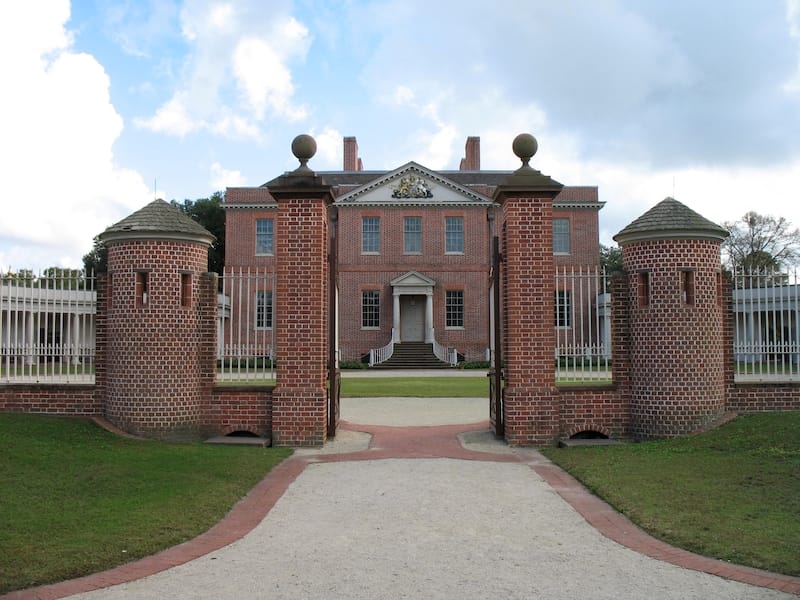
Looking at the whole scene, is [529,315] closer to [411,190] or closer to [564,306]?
[564,306]

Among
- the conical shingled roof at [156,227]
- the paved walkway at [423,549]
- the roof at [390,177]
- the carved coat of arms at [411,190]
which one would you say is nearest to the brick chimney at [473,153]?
the roof at [390,177]

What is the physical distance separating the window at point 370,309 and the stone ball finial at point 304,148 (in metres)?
26.8

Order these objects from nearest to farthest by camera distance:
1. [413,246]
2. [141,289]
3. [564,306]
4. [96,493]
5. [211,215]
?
[96,493]
[141,289]
[564,306]
[413,246]
[211,215]

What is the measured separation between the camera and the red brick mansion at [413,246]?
37750mm

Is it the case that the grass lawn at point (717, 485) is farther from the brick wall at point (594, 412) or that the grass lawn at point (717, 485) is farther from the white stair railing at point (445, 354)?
the white stair railing at point (445, 354)

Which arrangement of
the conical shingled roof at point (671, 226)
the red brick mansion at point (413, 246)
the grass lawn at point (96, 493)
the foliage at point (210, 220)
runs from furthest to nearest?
the foliage at point (210, 220)
the red brick mansion at point (413, 246)
the conical shingled roof at point (671, 226)
the grass lawn at point (96, 493)

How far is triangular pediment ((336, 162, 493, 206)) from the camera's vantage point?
38.0 meters

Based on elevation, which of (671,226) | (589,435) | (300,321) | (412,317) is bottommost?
(589,435)

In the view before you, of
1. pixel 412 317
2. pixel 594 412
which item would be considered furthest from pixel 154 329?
pixel 412 317

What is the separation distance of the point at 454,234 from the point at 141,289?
28903 millimetres

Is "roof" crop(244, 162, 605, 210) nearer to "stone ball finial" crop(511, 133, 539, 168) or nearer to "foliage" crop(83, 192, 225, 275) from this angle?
"foliage" crop(83, 192, 225, 275)

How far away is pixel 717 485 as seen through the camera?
7211mm

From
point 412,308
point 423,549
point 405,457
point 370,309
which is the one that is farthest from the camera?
point 412,308

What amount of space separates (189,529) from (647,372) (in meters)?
7.11
